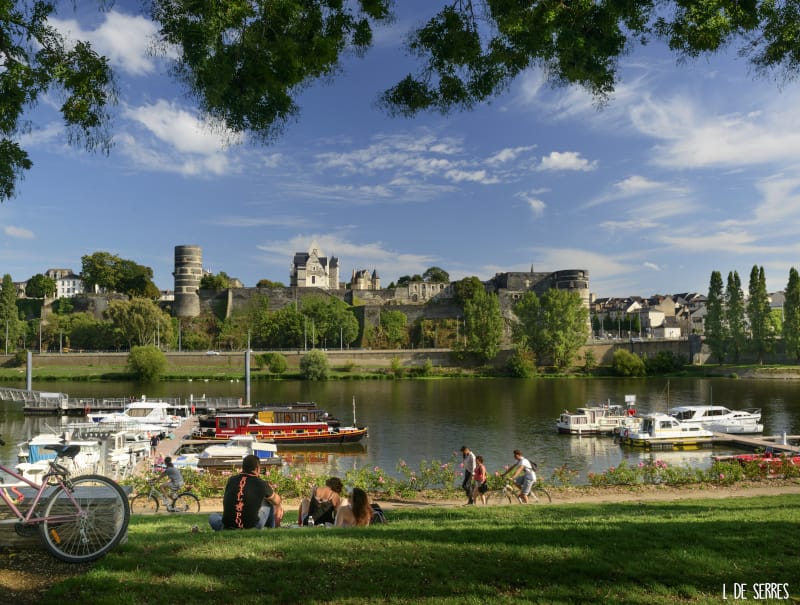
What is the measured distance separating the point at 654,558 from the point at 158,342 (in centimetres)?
7927

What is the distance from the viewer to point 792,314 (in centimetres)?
6756

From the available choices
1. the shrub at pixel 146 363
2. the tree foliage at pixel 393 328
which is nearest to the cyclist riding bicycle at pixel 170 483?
the shrub at pixel 146 363

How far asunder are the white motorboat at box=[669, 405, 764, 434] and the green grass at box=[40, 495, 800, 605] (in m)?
28.1

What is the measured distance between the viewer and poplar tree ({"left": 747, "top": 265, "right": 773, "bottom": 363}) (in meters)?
71.1

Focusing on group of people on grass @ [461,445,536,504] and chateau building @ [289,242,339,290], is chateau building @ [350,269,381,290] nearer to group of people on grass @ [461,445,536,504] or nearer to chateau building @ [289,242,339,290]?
chateau building @ [289,242,339,290]

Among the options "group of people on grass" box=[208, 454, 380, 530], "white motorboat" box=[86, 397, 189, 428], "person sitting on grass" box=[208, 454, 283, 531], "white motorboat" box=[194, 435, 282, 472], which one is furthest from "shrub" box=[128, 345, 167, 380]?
"person sitting on grass" box=[208, 454, 283, 531]

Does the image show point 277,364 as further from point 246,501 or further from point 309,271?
point 246,501

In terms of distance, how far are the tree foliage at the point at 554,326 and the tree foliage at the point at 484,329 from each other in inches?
115

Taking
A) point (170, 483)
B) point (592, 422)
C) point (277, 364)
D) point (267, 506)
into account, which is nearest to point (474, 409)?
point (592, 422)

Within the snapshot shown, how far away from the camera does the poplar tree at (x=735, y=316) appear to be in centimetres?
7238

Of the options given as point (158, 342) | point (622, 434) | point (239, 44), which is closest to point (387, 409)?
point (622, 434)

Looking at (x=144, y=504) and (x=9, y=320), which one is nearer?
(x=144, y=504)

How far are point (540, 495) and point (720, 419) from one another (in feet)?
74.5

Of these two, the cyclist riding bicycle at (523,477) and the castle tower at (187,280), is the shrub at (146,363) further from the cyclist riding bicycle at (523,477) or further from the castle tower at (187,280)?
the cyclist riding bicycle at (523,477)
